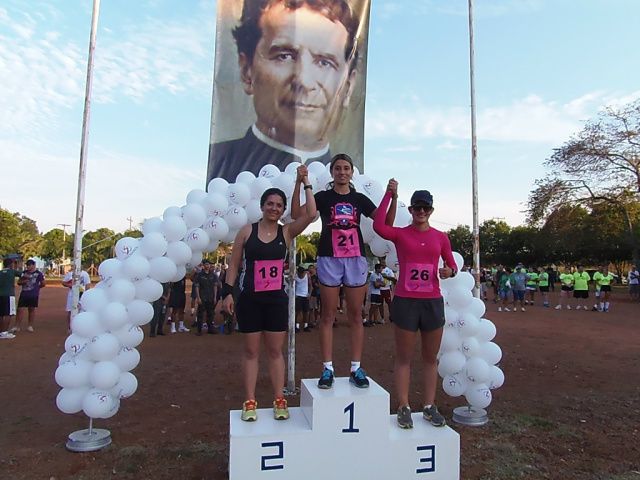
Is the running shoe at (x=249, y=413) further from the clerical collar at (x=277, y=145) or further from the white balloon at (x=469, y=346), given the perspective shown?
the clerical collar at (x=277, y=145)

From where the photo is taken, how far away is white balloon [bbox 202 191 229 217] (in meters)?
4.87

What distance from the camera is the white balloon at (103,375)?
416 cm

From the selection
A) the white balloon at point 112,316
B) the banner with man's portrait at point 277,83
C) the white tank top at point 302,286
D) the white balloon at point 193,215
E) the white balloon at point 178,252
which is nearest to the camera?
the white balloon at point 112,316

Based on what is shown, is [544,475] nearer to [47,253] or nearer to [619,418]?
[619,418]

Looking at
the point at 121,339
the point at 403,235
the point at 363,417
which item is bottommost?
the point at 363,417

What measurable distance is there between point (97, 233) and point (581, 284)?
58056 millimetres

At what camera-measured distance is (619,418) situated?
5086mm

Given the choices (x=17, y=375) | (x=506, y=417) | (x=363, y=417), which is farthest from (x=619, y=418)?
(x=17, y=375)

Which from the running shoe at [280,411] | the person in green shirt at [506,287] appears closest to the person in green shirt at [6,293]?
the running shoe at [280,411]

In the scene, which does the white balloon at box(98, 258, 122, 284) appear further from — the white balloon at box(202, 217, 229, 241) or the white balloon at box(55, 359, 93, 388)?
the white balloon at box(202, 217, 229, 241)

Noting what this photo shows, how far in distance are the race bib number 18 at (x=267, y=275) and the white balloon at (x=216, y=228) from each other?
1.43 meters

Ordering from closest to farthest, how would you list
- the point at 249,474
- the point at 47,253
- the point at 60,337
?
the point at 249,474 → the point at 60,337 → the point at 47,253

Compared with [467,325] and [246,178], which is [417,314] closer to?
[467,325]

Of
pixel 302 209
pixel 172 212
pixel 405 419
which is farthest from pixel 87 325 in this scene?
pixel 405 419
